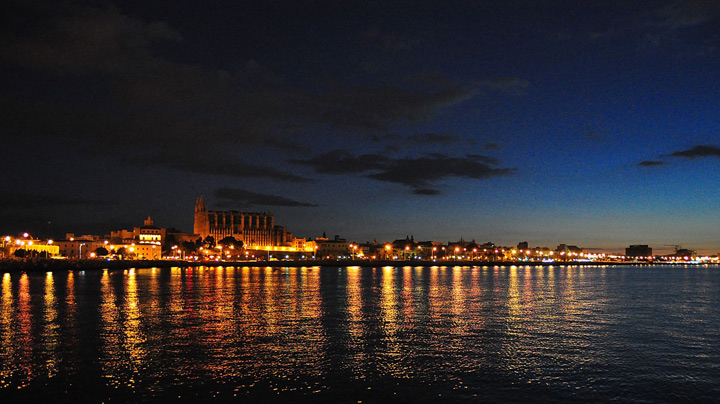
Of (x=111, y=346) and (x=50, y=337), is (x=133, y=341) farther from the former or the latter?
(x=50, y=337)

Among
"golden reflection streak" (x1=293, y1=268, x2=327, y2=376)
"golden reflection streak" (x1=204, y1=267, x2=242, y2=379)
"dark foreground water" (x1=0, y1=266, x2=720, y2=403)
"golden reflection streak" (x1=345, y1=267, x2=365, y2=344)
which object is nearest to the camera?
"dark foreground water" (x1=0, y1=266, x2=720, y2=403)

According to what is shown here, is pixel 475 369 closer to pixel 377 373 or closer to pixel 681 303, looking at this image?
pixel 377 373

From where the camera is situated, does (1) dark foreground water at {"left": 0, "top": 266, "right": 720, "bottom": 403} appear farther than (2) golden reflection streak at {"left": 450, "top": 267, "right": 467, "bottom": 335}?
No

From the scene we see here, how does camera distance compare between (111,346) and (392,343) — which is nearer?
(111,346)

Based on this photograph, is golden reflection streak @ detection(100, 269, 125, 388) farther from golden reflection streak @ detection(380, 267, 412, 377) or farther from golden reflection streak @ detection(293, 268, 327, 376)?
golden reflection streak @ detection(380, 267, 412, 377)

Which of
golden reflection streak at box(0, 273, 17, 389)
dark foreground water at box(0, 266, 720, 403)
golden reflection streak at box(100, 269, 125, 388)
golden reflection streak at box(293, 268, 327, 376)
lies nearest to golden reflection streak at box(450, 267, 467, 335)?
dark foreground water at box(0, 266, 720, 403)

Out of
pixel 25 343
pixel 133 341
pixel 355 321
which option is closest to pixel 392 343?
pixel 355 321

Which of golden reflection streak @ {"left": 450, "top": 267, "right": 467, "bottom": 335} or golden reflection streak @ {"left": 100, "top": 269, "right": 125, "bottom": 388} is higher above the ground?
golden reflection streak @ {"left": 100, "top": 269, "right": 125, "bottom": 388}

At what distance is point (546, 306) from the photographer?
44219mm

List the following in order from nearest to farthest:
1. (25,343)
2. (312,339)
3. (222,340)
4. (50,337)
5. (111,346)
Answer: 1. (111,346)
2. (25,343)
3. (222,340)
4. (50,337)
5. (312,339)

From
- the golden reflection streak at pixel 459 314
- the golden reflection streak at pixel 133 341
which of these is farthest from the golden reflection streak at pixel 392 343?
the golden reflection streak at pixel 133 341

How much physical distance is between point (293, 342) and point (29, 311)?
23.1 meters

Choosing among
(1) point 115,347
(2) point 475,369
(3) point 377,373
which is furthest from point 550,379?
(1) point 115,347

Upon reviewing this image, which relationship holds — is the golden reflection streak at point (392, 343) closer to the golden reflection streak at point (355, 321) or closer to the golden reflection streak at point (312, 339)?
the golden reflection streak at point (355, 321)
